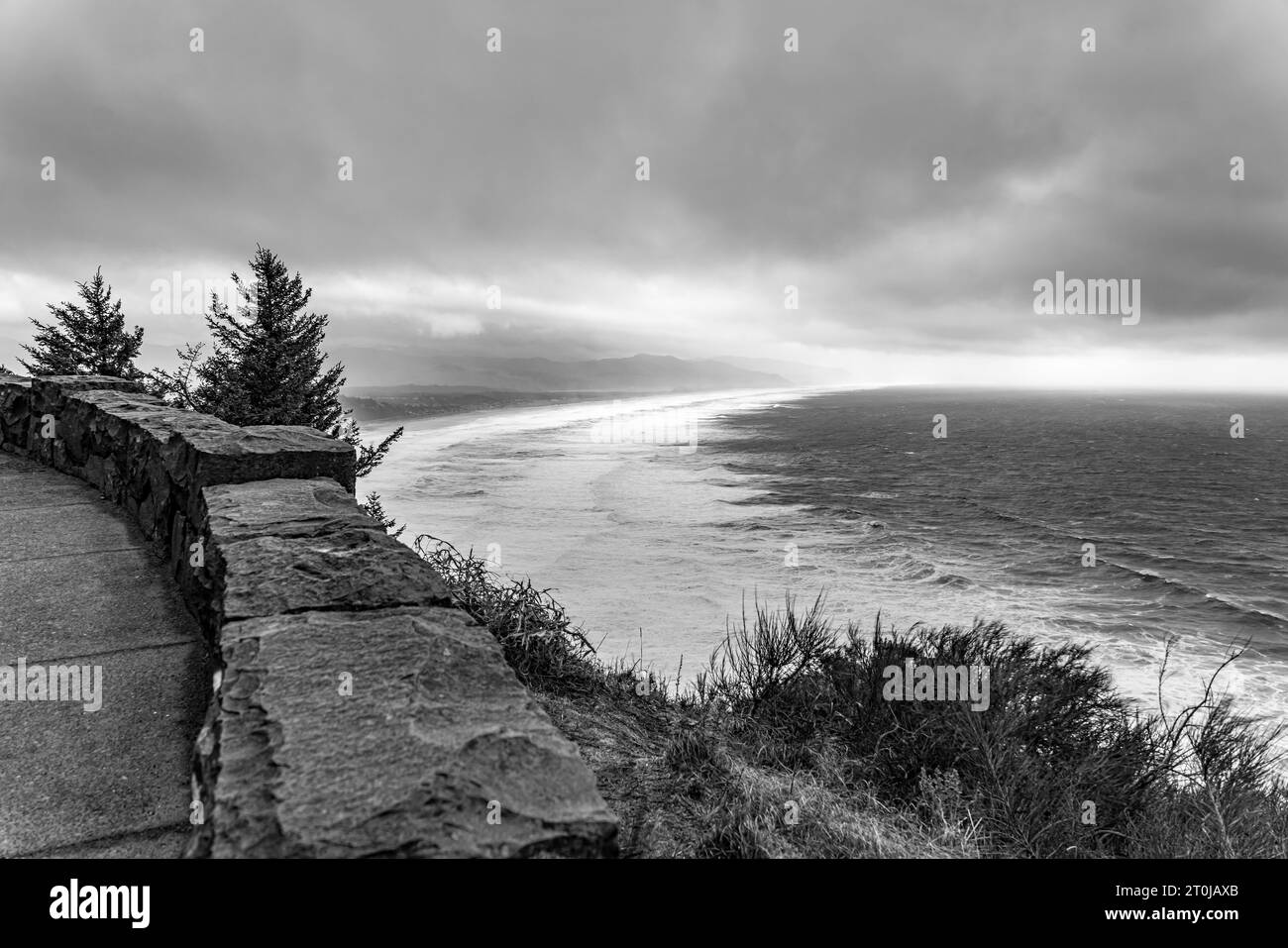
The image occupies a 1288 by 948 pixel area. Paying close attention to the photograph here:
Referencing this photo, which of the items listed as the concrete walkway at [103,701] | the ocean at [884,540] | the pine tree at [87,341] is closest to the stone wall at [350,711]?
the concrete walkway at [103,701]

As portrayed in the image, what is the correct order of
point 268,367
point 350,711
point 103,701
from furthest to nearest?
point 268,367, point 103,701, point 350,711

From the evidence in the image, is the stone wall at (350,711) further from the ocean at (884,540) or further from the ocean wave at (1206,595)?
the ocean wave at (1206,595)

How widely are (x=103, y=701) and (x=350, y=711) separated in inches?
65.4

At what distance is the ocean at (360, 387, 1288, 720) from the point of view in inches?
563

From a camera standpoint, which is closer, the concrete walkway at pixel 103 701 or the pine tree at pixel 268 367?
the concrete walkway at pixel 103 701

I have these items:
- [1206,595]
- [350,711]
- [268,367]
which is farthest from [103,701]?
[1206,595]

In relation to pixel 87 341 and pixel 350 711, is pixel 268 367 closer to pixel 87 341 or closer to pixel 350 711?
pixel 87 341

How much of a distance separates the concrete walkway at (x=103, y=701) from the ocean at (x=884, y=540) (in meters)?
6.33

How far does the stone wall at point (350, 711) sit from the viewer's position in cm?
159

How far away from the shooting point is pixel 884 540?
22266mm

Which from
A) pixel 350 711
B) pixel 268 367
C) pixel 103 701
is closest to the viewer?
pixel 350 711
